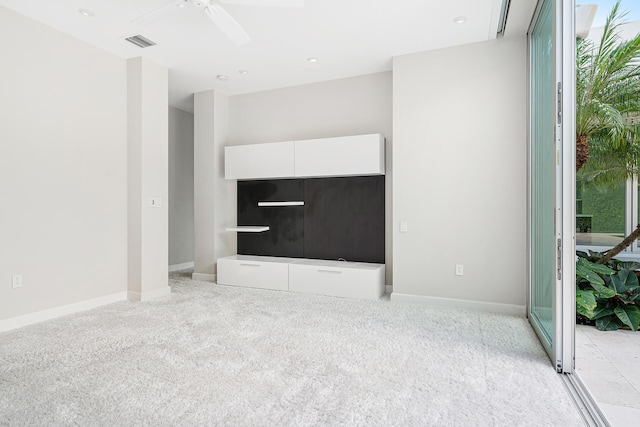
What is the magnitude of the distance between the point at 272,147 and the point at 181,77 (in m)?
1.52

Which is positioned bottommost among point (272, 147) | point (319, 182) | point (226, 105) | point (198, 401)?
point (198, 401)

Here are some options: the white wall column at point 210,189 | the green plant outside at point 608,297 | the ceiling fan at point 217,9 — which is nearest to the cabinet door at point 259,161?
the white wall column at point 210,189

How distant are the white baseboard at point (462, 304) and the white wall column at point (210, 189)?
2662 mm

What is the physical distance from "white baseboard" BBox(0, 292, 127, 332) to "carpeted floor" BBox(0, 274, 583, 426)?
0.49ft

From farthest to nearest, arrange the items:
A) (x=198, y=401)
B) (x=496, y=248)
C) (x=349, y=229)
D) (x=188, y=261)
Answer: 1. (x=188, y=261)
2. (x=349, y=229)
3. (x=496, y=248)
4. (x=198, y=401)

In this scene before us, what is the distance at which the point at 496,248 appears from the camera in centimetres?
365

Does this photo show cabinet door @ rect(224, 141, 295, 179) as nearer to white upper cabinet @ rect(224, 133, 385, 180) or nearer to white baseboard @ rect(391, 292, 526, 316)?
white upper cabinet @ rect(224, 133, 385, 180)

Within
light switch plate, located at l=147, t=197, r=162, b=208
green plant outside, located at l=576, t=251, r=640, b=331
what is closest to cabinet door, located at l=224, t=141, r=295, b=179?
light switch plate, located at l=147, t=197, r=162, b=208

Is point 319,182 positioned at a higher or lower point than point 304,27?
lower

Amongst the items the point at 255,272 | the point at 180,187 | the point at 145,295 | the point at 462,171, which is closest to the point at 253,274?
the point at 255,272

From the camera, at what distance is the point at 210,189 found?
17.1ft

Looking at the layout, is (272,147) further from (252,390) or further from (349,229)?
(252,390)

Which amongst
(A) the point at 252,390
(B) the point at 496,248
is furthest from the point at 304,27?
(A) the point at 252,390

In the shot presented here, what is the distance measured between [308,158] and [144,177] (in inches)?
76.5
